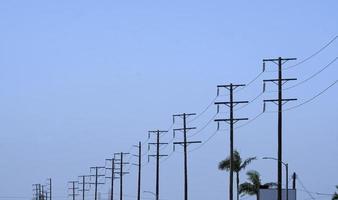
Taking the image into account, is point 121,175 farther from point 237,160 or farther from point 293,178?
point 293,178

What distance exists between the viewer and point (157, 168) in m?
84.4

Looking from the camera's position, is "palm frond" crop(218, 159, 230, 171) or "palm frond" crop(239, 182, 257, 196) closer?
"palm frond" crop(218, 159, 230, 171)

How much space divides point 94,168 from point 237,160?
32.7m

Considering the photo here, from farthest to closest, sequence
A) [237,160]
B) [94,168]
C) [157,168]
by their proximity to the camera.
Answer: [94,168], [237,160], [157,168]

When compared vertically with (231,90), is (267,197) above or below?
below

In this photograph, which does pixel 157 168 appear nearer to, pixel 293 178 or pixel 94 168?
pixel 293 178

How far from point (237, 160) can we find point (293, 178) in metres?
8.25

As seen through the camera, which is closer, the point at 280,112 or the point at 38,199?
the point at 280,112

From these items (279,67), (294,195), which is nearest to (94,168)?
(294,195)

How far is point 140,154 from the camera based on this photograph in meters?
94.7

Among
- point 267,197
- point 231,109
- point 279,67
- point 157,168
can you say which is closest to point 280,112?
point 279,67

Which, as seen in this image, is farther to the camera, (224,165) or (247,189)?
(247,189)

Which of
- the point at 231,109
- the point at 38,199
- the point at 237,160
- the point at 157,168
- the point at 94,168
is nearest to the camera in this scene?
the point at 231,109

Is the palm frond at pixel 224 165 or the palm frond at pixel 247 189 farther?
the palm frond at pixel 247 189
